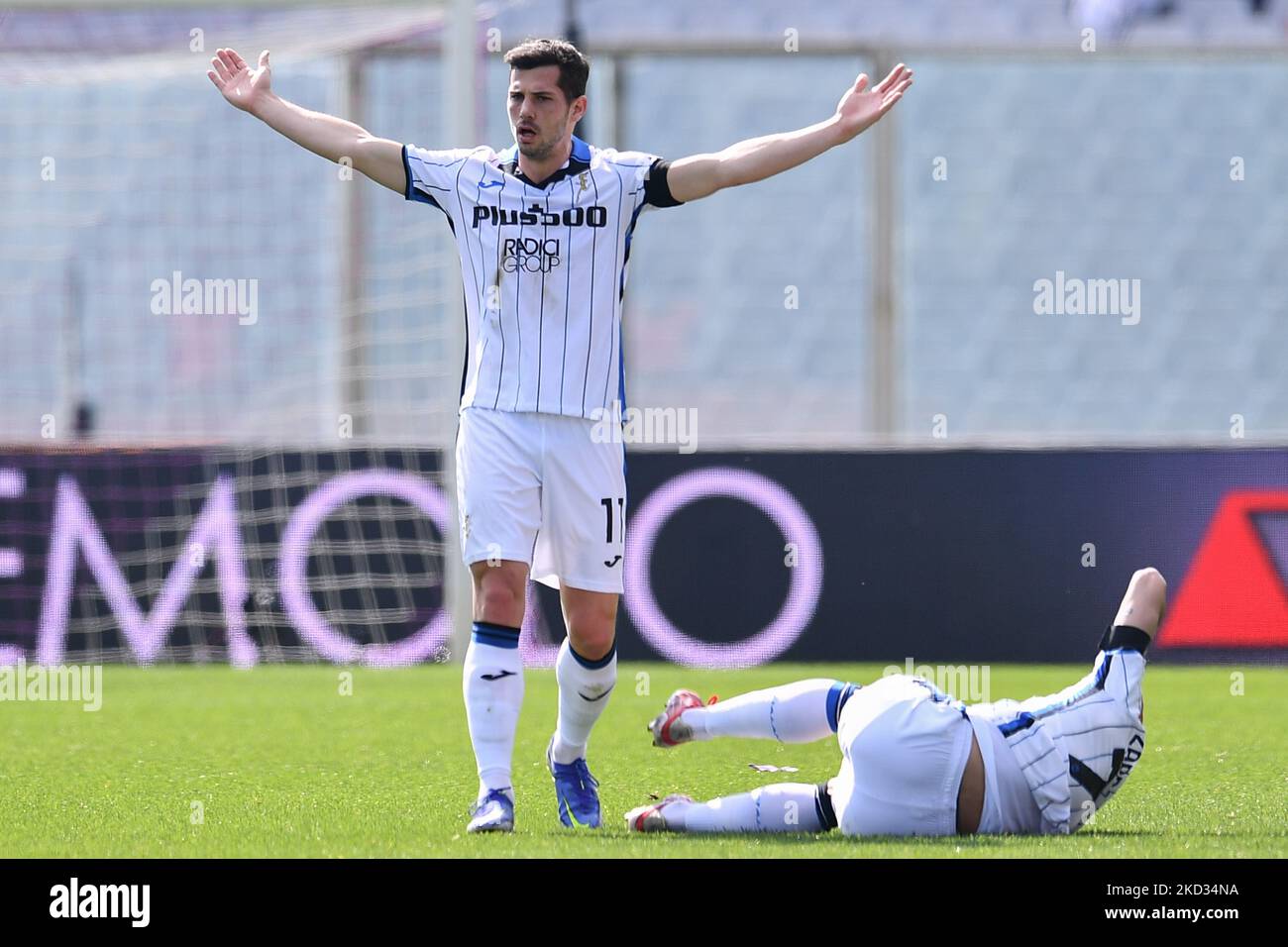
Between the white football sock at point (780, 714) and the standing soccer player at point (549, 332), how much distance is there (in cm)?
43

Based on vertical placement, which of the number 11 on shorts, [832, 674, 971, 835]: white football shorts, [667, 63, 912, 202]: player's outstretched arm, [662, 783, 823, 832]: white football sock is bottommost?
[662, 783, 823, 832]: white football sock

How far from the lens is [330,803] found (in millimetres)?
5148

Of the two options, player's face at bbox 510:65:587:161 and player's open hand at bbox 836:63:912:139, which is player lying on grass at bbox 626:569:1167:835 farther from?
player's face at bbox 510:65:587:161

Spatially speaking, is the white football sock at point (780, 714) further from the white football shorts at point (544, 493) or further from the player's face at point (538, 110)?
the player's face at point (538, 110)

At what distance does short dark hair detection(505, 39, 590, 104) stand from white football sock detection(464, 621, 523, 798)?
4.59 ft

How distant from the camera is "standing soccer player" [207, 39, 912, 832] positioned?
4770mm

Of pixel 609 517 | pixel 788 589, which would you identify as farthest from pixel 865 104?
pixel 788 589

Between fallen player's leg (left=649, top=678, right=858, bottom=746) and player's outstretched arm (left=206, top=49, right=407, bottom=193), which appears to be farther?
player's outstretched arm (left=206, top=49, right=407, bottom=193)

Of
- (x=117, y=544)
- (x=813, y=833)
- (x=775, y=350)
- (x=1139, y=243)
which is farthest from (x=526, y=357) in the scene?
(x=1139, y=243)

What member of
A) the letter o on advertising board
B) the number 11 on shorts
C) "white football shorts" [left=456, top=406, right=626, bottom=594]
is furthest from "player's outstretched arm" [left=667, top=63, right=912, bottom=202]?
→ the letter o on advertising board

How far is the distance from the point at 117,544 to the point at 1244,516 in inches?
245

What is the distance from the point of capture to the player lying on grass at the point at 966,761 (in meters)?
4.25

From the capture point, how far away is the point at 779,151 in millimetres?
4812
